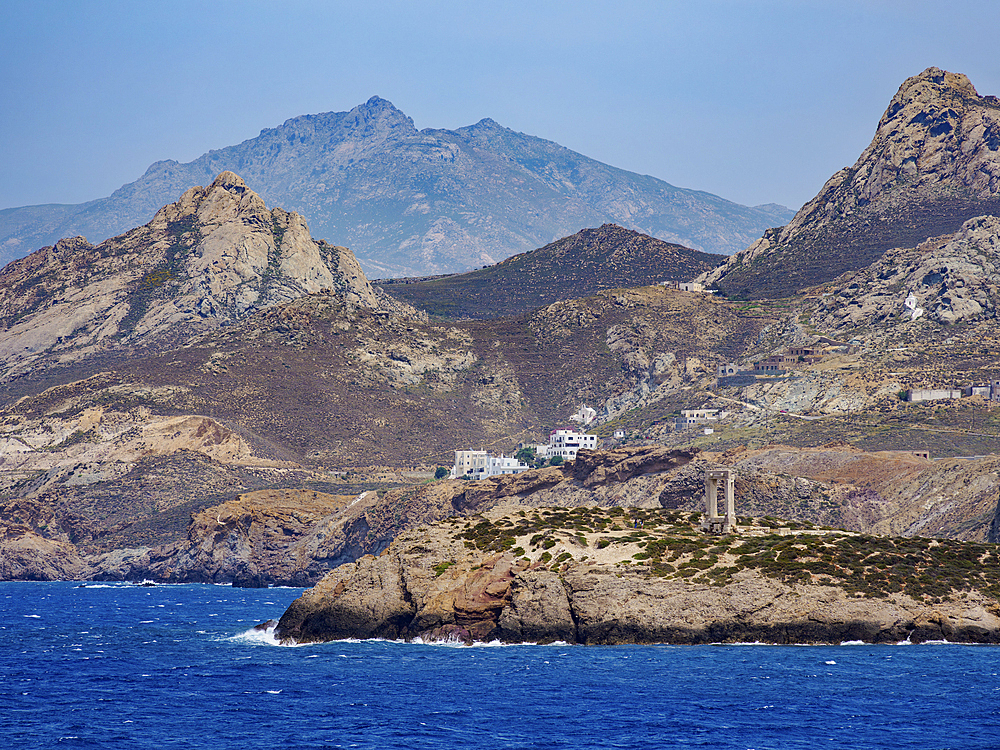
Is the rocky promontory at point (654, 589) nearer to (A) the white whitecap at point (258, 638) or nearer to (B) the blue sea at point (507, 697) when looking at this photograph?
(A) the white whitecap at point (258, 638)

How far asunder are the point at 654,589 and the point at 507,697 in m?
20.2

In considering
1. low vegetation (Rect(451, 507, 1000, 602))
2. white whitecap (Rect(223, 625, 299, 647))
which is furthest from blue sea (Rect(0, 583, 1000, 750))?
low vegetation (Rect(451, 507, 1000, 602))

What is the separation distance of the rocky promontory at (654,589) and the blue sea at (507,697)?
6.89ft

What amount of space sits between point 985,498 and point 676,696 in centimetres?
9285

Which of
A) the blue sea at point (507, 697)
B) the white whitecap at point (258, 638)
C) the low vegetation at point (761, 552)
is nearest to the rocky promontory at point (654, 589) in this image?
the low vegetation at point (761, 552)

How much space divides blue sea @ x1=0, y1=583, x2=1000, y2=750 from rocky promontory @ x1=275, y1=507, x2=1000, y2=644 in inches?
82.6

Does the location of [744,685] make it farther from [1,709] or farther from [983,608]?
[1,709]

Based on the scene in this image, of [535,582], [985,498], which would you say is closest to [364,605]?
[535,582]

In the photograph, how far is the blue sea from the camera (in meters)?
78.2

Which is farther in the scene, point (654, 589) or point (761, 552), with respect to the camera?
point (761, 552)

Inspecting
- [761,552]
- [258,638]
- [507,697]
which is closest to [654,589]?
[761,552]

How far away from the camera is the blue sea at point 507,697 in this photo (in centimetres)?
7819

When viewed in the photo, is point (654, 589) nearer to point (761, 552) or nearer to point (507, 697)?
point (761, 552)

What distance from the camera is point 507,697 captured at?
87.6 m
